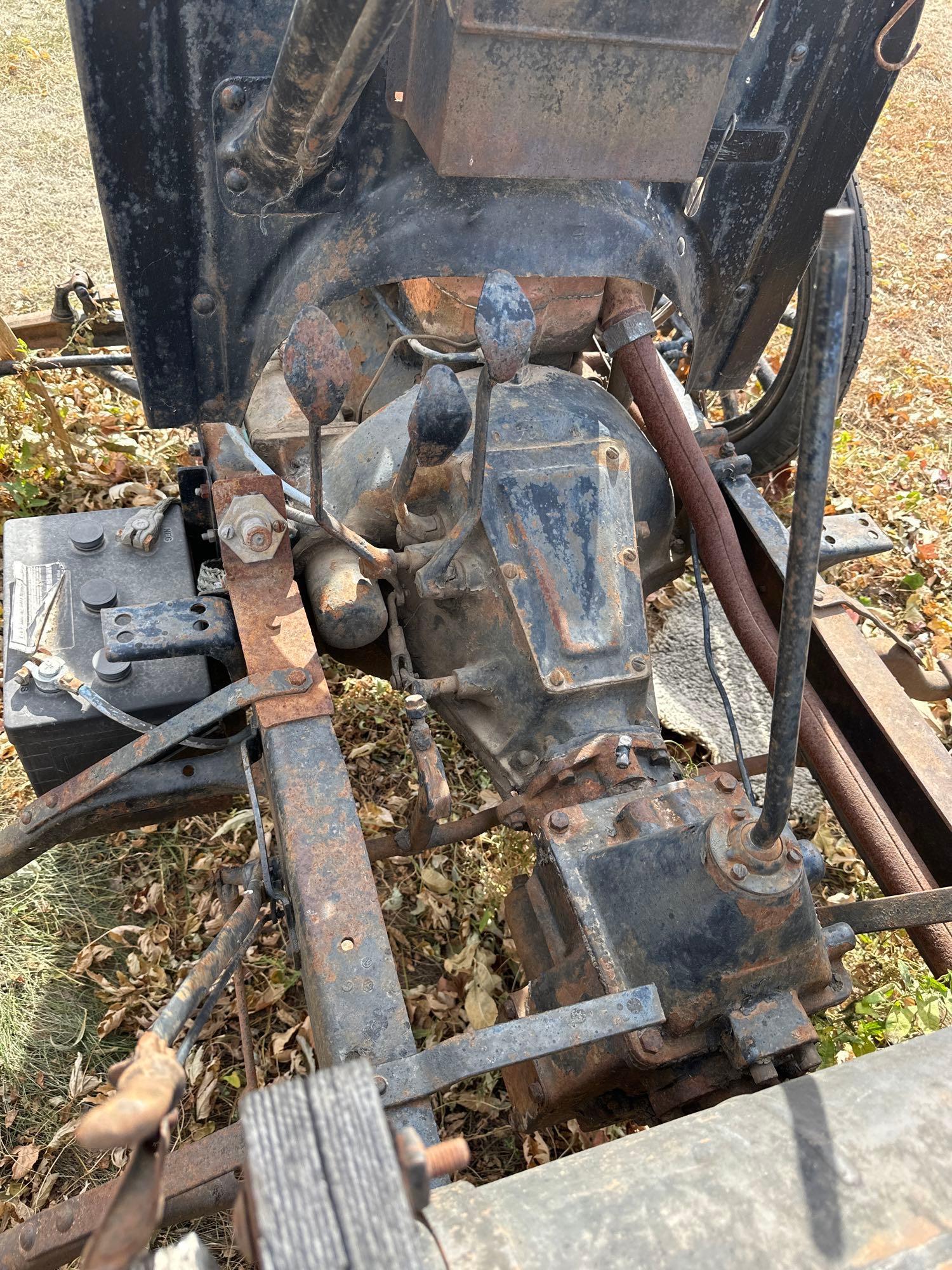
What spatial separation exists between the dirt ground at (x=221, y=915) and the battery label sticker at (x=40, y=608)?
2.87 ft

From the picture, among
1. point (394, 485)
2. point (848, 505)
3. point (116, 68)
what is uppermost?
point (116, 68)

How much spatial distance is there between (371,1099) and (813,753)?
163cm

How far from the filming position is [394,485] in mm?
1942

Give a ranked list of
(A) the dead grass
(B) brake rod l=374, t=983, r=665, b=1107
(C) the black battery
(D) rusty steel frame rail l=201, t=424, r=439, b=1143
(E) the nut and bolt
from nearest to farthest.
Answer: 1. (B) brake rod l=374, t=983, r=665, b=1107
2. (D) rusty steel frame rail l=201, t=424, r=439, b=1143
3. (E) the nut and bolt
4. (C) the black battery
5. (A) the dead grass

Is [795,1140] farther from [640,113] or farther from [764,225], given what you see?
[764,225]

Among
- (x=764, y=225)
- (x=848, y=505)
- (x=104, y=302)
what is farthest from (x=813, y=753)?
(x=104, y=302)

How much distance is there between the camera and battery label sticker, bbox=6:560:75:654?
→ 2158 mm

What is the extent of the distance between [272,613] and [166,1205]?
1002mm

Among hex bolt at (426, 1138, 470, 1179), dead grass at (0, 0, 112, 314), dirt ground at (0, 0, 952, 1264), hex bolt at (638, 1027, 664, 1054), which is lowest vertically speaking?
dirt ground at (0, 0, 952, 1264)

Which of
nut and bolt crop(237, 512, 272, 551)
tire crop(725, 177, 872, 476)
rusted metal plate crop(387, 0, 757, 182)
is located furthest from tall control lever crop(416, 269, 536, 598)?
tire crop(725, 177, 872, 476)

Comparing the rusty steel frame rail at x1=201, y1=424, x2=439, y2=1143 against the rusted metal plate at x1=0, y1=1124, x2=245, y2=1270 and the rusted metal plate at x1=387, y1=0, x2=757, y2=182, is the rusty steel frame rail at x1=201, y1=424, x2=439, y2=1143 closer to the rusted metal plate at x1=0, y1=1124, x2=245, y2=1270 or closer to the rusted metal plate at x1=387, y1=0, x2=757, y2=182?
the rusted metal plate at x1=0, y1=1124, x2=245, y2=1270

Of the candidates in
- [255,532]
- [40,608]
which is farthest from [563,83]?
[40,608]

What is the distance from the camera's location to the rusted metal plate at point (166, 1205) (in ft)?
4.73

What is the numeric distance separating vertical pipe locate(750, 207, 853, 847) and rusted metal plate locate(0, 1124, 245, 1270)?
92 centimetres
